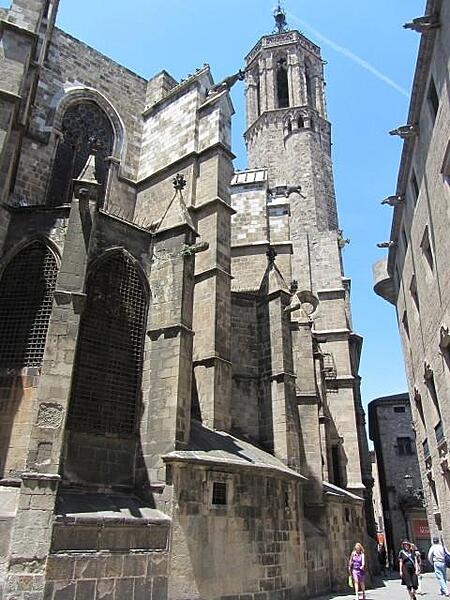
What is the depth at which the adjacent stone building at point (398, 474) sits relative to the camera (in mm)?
25438

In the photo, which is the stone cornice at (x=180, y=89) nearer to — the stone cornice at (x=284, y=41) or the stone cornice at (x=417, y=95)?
the stone cornice at (x=417, y=95)

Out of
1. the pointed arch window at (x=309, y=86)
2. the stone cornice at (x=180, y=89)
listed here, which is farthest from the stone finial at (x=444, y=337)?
the pointed arch window at (x=309, y=86)

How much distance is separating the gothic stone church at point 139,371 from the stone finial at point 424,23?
5.74 meters

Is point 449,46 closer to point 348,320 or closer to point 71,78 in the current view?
point 71,78

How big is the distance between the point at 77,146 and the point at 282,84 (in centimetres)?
2485

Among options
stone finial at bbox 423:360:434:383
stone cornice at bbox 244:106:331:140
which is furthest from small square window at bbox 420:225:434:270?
stone cornice at bbox 244:106:331:140

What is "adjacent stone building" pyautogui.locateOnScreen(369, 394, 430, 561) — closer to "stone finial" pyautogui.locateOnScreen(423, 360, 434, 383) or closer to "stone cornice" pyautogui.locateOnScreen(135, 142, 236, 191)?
"stone finial" pyautogui.locateOnScreen(423, 360, 434, 383)

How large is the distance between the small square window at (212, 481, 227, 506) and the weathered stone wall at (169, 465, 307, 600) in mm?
70

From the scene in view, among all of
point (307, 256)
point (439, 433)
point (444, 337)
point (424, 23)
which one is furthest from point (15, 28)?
point (307, 256)

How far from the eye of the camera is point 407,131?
1241 centimetres

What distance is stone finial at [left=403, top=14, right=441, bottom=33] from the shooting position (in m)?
9.88

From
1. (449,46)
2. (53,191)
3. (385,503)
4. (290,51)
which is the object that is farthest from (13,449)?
(290,51)

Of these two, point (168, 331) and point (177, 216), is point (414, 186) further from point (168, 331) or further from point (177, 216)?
point (168, 331)

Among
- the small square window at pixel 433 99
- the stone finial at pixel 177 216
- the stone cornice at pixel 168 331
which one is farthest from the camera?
the small square window at pixel 433 99
